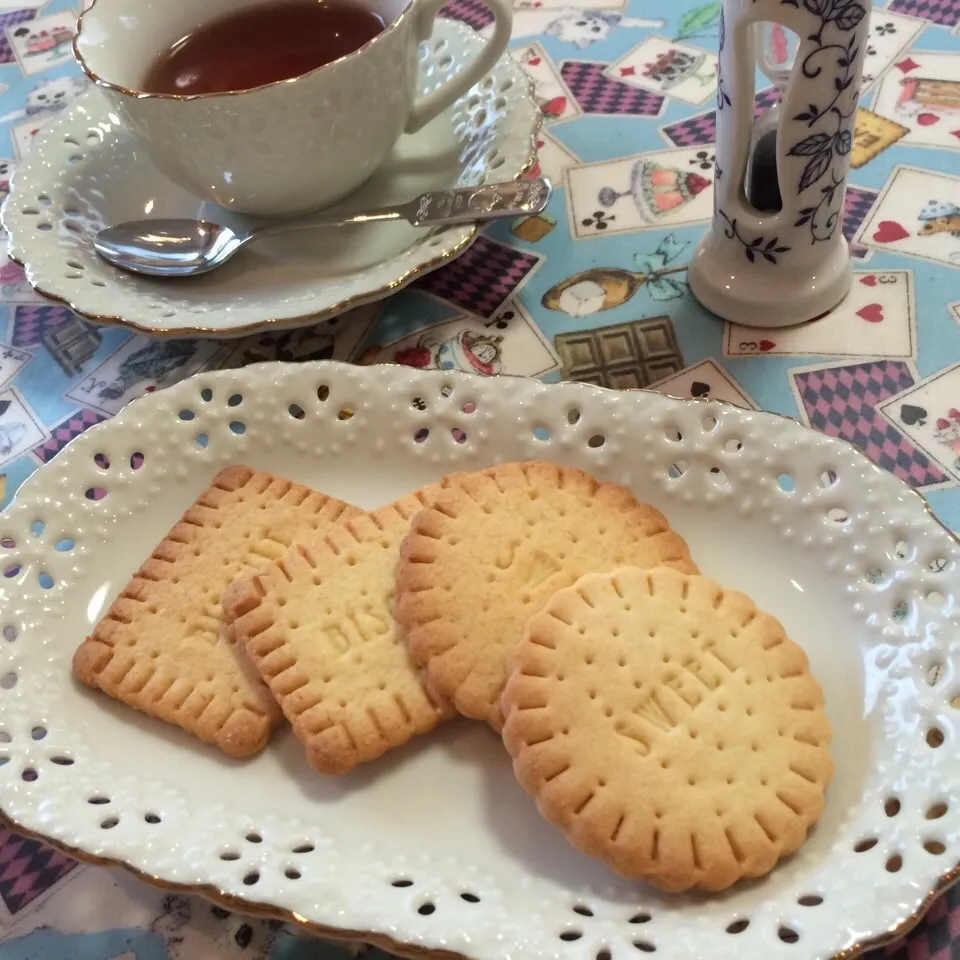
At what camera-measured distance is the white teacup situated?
797 mm

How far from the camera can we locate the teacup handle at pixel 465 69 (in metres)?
0.88

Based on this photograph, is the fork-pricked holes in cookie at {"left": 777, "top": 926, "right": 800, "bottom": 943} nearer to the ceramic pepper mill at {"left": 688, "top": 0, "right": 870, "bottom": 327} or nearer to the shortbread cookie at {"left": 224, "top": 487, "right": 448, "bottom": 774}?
the shortbread cookie at {"left": 224, "top": 487, "right": 448, "bottom": 774}

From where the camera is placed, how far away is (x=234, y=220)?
3.12ft

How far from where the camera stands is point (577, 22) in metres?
1.24

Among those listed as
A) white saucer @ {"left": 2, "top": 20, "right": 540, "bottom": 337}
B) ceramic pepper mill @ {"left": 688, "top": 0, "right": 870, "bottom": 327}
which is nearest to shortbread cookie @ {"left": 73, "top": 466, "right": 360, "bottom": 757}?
white saucer @ {"left": 2, "top": 20, "right": 540, "bottom": 337}

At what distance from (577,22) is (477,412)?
2.54ft

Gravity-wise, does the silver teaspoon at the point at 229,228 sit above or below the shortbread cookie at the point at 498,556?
above

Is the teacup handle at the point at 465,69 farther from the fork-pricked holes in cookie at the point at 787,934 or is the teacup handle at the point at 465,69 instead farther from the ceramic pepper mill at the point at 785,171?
the fork-pricked holes in cookie at the point at 787,934

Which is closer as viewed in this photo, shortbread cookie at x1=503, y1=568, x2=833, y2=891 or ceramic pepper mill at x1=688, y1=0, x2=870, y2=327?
shortbread cookie at x1=503, y1=568, x2=833, y2=891

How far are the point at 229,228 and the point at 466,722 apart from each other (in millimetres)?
562

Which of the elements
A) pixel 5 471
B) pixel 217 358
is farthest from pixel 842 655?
pixel 5 471

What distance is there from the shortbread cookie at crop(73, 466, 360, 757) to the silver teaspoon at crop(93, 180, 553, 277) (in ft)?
0.89

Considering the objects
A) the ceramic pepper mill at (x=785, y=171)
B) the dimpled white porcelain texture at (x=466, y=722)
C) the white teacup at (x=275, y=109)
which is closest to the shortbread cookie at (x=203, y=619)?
the dimpled white porcelain texture at (x=466, y=722)

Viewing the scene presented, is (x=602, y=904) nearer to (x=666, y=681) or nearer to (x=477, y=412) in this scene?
(x=666, y=681)
